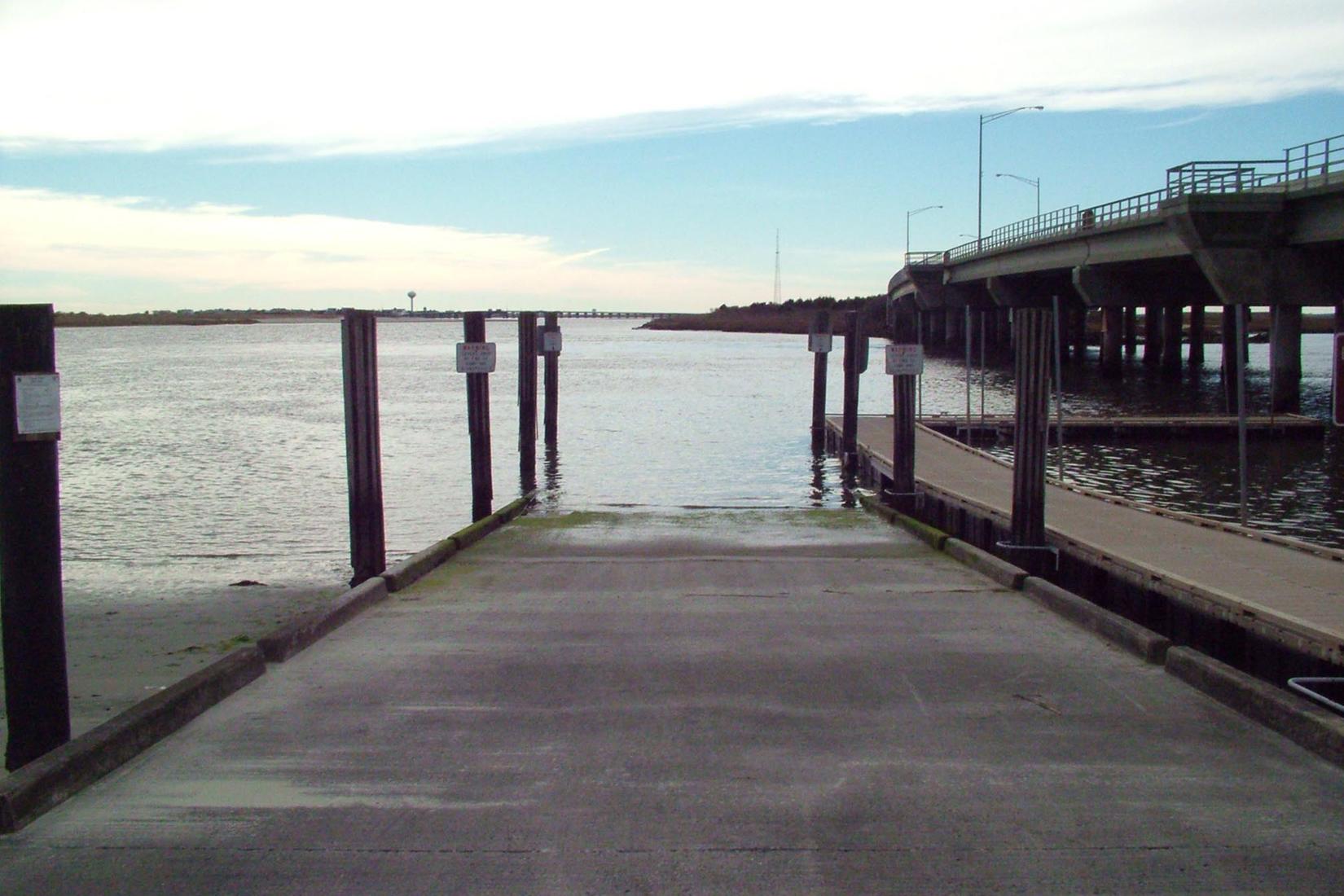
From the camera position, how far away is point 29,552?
17.8 ft

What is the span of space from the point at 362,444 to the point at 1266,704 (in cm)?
779

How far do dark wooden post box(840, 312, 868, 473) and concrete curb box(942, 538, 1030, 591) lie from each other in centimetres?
1453

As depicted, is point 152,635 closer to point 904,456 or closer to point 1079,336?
point 904,456

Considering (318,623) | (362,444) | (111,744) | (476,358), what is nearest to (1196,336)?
(476,358)

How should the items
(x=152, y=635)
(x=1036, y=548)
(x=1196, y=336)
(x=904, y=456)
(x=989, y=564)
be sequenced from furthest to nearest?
(x=1196, y=336) → (x=904, y=456) → (x=1036, y=548) → (x=152, y=635) → (x=989, y=564)

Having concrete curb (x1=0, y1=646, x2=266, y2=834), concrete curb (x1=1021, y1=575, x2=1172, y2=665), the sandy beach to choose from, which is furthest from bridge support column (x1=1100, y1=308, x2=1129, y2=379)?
concrete curb (x1=0, y1=646, x2=266, y2=834)

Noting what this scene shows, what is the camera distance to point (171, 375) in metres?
75.4

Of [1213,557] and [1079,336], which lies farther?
[1079,336]

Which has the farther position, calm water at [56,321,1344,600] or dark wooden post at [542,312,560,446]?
dark wooden post at [542,312,560,446]

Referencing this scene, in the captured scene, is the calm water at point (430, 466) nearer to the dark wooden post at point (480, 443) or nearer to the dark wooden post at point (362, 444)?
the dark wooden post at point (480, 443)

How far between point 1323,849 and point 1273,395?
36.8m

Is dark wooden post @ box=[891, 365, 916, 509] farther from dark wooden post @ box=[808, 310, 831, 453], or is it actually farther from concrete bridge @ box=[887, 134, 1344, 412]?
dark wooden post @ box=[808, 310, 831, 453]

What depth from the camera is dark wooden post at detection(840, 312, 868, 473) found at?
26.0 metres

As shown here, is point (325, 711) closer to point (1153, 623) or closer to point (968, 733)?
point (968, 733)
